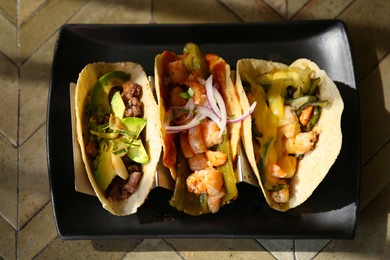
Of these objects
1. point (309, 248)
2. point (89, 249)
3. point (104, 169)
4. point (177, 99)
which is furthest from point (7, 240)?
point (309, 248)

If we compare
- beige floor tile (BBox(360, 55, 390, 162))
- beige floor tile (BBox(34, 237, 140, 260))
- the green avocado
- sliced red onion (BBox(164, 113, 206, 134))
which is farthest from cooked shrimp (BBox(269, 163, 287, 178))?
beige floor tile (BBox(34, 237, 140, 260))

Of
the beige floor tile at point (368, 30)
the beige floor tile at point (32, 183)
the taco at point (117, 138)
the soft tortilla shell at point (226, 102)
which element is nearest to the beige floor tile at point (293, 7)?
the beige floor tile at point (368, 30)

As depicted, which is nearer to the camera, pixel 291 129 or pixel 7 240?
pixel 291 129

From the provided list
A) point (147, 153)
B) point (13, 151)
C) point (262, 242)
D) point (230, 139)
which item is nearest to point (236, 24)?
point (230, 139)

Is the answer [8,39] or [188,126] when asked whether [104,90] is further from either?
[8,39]

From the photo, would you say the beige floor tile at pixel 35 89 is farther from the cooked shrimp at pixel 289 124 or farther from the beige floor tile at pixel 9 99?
the cooked shrimp at pixel 289 124

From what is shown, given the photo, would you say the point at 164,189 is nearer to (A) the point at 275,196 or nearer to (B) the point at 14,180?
(A) the point at 275,196
